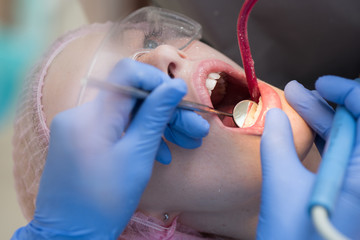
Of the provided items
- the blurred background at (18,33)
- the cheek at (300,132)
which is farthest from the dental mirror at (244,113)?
the blurred background at (18,33)

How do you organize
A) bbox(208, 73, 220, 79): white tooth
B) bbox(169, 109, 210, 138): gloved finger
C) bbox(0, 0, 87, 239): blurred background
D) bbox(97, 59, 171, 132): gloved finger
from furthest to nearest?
1. bbox(208, 73, 220, 79): white tooth
2. bbox(169, 109, 210, 138): gloved finger
3. bbox(97, 59, 171, 132): gloved finger
4. bbox(0, 0, 87, 239): blurred background

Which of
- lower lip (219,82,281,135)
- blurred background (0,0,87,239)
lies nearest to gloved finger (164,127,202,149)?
lower lip (219,82,281,135)

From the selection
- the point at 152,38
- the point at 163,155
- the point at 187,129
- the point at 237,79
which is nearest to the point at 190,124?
the point at 187,129

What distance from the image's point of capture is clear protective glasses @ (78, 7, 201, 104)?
0.99 m

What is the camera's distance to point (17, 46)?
24.8 inches

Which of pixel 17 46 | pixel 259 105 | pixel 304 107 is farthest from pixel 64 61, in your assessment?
pixel 304 107

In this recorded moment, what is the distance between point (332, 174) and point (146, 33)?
808 millimetres

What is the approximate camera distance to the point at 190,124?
98cm

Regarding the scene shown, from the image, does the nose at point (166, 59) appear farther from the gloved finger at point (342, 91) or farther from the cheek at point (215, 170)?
the gloved finger at point (342, 91)

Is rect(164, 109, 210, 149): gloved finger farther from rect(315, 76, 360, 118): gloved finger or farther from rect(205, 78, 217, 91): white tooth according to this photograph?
rect(315, 76, 360, 118): gloved finger

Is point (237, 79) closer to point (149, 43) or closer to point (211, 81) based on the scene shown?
point (211, 81)

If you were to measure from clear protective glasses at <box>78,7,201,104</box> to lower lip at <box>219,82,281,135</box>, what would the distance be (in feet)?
1.08

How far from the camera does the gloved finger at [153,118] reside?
0.91m

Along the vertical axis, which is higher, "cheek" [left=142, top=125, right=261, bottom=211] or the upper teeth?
the upper teeth
